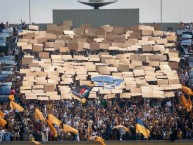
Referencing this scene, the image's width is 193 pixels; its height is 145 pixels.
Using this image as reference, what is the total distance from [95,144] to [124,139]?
1.80m

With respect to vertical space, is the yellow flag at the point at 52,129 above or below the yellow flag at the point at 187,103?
below

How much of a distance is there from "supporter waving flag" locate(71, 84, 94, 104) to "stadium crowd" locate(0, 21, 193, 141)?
0.40m

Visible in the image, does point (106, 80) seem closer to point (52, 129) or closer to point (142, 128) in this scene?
point (52, 129)

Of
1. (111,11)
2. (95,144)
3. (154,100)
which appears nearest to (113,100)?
(154,100)

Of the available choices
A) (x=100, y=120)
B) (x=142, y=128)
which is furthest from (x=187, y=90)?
(x=100, y=120)

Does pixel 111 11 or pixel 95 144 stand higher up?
pixel 111 11

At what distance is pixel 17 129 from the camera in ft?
229

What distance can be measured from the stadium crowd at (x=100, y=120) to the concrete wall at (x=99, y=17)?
56.3 ft

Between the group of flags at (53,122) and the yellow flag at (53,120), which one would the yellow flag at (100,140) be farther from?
the yellow flag at (53,120)

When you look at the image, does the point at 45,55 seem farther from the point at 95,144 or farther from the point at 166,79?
the point at 95,144

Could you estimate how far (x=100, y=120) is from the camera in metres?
70.6

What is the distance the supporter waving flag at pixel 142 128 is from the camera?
69062 millimetres

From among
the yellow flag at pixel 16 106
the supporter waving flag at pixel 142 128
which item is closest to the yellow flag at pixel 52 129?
the yellow flag at pixel 16 106

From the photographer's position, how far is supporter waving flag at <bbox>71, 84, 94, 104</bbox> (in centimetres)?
7425
